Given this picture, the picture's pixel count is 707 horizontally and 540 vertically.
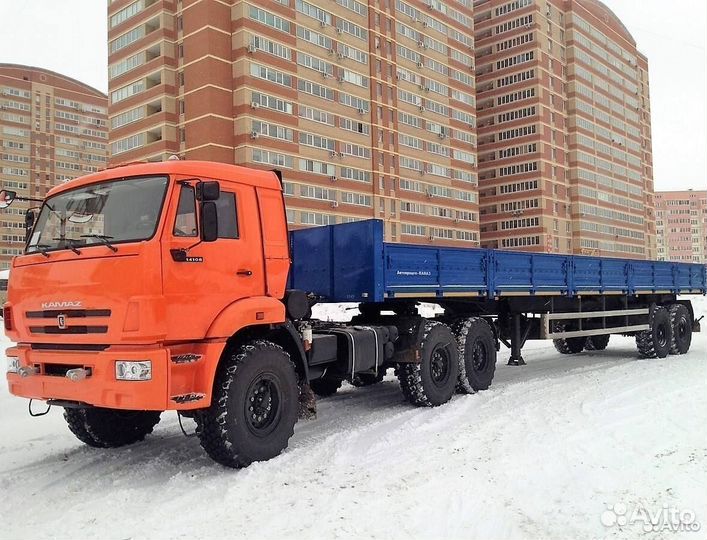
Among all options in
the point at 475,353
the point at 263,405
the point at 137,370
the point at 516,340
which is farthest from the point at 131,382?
the point at 516,340

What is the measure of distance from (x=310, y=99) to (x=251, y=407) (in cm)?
5053

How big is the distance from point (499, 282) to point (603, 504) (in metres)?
5.96

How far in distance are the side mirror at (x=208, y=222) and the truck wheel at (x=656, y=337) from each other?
40.2 feet

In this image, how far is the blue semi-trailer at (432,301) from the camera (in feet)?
26.8

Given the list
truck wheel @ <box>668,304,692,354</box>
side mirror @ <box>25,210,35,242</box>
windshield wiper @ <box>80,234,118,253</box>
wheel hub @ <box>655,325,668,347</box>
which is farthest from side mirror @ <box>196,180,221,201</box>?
truck wheel @ <box>668,304,692,354</box>

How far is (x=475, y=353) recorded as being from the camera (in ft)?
32.6

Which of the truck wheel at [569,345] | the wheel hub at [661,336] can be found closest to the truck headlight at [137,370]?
the truck wheel at [569,345]

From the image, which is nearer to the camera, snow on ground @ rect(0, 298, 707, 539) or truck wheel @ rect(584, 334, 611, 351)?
snow on ground @ rect(0, 298, 707, 539)

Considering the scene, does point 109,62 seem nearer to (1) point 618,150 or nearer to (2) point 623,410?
(2) point 623,410

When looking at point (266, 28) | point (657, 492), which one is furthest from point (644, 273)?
point (266, 28)

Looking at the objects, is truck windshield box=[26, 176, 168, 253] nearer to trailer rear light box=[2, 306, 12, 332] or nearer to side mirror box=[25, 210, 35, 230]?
side mirror box=[25, 210, 35, 230]

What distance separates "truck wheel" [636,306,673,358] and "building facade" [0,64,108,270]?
87.4 metres

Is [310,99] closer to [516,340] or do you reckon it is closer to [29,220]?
[516,340]

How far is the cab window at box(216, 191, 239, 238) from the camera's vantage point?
19.7ft
